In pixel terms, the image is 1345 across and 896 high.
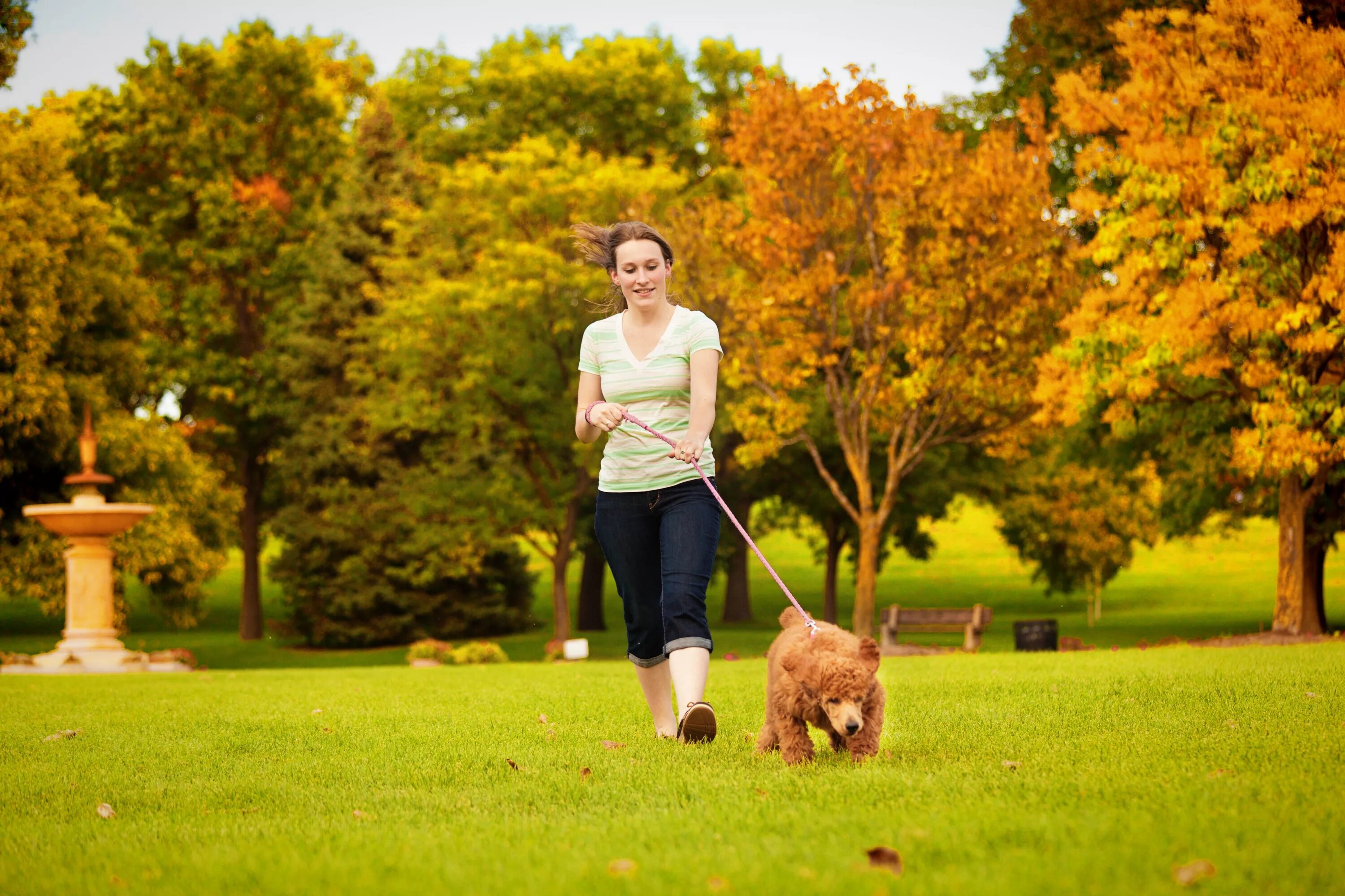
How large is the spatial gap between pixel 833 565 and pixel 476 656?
14.9m

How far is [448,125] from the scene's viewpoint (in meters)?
32.7

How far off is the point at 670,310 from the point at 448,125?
28991mm

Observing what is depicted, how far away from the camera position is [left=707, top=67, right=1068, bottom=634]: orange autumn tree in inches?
727

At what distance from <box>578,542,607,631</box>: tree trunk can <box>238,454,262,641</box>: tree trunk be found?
360 inches

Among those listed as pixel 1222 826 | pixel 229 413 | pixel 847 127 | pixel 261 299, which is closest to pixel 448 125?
pixel 261 299

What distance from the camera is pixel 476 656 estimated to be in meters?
19.1

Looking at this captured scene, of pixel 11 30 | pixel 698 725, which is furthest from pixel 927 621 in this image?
pixel 11 30

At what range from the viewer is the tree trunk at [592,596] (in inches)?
1293

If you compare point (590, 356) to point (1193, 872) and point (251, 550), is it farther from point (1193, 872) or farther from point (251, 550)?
point (251, 550)

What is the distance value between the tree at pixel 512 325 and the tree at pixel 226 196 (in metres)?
5.81

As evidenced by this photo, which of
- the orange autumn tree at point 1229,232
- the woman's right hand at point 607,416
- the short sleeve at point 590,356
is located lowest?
the woman's right hand at point 607,416

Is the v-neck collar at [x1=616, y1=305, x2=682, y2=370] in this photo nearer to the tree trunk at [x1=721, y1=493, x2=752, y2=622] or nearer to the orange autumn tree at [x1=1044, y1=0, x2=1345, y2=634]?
the orange autumn tree at [x1=1044, y1=0, x2=1345, y2=634]

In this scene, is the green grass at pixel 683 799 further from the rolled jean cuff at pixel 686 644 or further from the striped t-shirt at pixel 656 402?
the striped t-shirt at pixel 656 402

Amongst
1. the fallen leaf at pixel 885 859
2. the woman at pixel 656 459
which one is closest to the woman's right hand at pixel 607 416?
the woman at pixel 656 459
